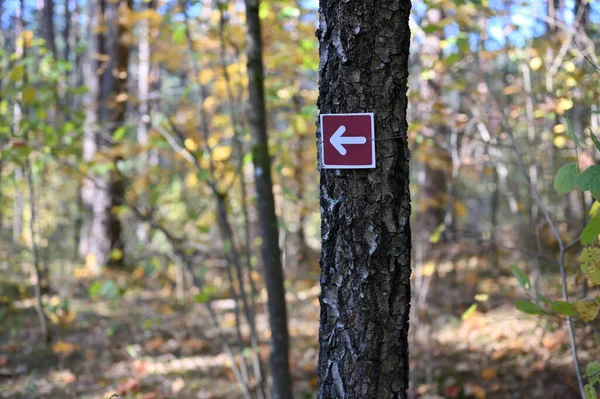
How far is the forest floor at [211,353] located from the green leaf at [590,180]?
2.44 m

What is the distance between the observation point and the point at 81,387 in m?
4.30

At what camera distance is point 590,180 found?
1.41 m

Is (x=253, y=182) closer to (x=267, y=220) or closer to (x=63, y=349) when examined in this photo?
(x=267, y=220)

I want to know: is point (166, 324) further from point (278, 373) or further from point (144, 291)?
point (278, 373)

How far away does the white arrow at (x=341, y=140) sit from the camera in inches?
58.0

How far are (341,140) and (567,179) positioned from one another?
72 cm

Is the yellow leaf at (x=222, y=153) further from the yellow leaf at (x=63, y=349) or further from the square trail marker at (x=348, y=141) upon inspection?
the square trail marker at (x=348, y=141)

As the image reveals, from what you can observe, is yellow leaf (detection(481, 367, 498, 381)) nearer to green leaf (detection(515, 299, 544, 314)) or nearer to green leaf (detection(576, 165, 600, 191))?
green leaf (detection(515, 299, 544, 314))

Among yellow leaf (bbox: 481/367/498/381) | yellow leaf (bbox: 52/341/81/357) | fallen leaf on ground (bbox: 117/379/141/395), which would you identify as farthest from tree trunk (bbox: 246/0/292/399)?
yellow leaf (bbox: 52/341/81/357)

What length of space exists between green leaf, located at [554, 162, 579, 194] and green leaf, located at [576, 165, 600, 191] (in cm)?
9

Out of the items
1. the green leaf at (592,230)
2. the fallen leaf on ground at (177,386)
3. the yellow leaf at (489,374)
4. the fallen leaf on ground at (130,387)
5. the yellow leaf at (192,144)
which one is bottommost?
the yellow leaf at (489,374)

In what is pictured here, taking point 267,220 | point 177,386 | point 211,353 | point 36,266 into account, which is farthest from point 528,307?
point 36,266

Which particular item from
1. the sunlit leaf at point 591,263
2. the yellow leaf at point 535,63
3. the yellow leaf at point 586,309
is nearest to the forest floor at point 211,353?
the yellow leaf at point 535,63

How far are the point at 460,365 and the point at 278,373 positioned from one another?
2.58 meters
